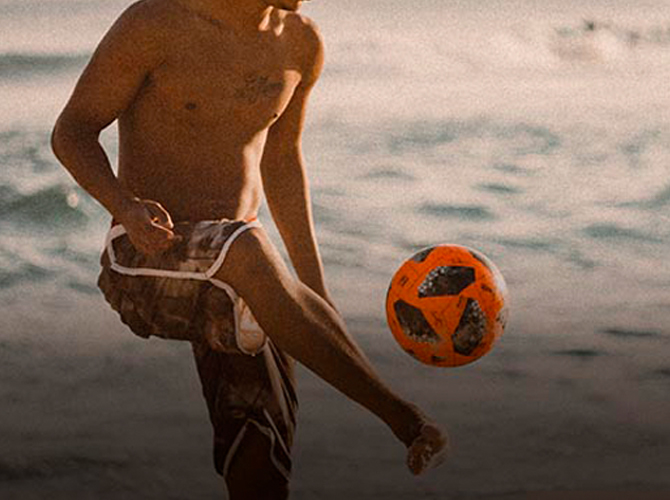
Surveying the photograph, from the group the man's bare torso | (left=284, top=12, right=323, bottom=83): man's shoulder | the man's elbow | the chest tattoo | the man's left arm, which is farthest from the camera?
the man's left arm

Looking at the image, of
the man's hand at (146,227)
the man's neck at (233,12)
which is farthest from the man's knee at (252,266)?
the man's neck at (233,12)

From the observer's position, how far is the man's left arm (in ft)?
17.6

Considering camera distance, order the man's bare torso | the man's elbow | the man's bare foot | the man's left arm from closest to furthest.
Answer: the man's bare foot
the man's elbow
the man's bare torso
the man's left arm

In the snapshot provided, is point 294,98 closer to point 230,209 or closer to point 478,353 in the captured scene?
point 230,209

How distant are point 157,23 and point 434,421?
1.36 m

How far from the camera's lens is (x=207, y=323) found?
16.1ft

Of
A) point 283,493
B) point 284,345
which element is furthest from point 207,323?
point 283,493

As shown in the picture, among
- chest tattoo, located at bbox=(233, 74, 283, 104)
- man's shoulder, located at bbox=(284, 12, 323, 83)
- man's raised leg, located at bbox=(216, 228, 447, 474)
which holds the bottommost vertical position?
man's raised leg, located at bbox=(216, 228, 447, 474)

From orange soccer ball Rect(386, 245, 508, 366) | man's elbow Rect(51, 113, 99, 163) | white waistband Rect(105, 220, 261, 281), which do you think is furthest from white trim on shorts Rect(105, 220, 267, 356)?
orange soccer ball Rect(386, 245, 508, 366)

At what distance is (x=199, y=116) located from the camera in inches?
198

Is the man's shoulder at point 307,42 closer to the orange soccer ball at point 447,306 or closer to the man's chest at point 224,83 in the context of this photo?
the man's chest at point 224,83

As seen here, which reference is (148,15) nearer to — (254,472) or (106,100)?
(106,100)

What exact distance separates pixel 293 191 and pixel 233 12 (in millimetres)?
652

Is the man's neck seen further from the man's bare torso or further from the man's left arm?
the man's left arm
